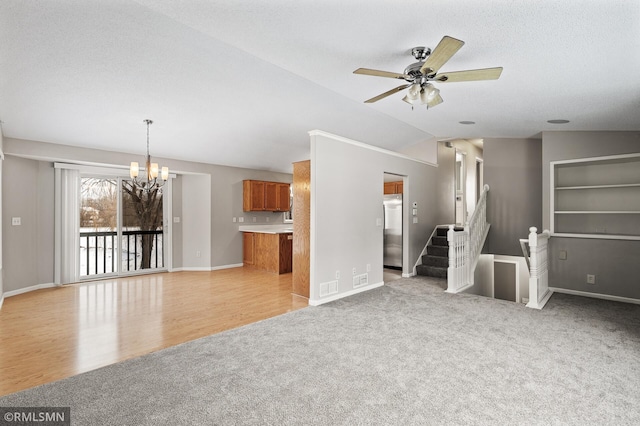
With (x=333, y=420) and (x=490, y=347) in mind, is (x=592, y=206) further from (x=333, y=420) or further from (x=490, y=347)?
(x=333, y=420)

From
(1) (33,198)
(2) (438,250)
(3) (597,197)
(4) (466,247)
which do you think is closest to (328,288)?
(4) (466,247)

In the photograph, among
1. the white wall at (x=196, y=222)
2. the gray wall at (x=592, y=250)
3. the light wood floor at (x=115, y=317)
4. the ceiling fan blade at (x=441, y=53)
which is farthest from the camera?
the white wall at (x=196, y=222)

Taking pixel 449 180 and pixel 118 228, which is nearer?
pixel 118 228

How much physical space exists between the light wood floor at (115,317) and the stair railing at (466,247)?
2390 millimetres

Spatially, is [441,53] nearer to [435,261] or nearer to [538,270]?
[538,270]

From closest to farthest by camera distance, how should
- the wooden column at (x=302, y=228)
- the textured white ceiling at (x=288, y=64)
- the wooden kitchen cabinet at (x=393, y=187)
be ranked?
the textured white ceiling at (x=288, y=64), the wooden column at (x=302, y=228), the wooden kitchen cabinet at (x=393, y=187)

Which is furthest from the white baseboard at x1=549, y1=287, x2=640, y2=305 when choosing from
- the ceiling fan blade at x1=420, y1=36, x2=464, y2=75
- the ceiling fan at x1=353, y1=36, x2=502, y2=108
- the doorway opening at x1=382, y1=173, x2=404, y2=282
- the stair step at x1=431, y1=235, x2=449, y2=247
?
the ceiling fan blade at x1=420, y1=36, x2=464, y2=75

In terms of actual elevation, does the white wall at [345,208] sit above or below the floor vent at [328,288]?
above

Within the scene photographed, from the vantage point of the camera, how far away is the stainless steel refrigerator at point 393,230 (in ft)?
22.8

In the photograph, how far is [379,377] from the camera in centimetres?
251

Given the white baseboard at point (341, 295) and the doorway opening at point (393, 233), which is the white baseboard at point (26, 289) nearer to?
the white baseboard at point (341, 295)

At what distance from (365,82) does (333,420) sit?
3.09m

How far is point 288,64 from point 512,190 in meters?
5.06

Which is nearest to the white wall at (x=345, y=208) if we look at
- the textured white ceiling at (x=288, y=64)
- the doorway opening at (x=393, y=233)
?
the textured white ceiling at (x=288, y=64)
